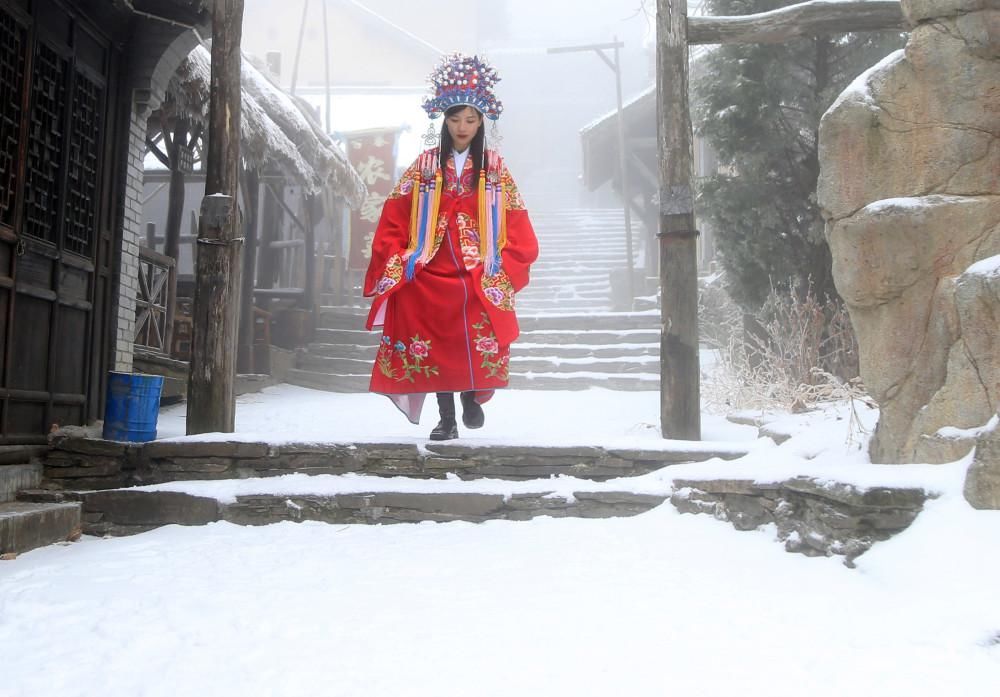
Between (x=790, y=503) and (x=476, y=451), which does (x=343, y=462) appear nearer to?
(x=476, y=451)

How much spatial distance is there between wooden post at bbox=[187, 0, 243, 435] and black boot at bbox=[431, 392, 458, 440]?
1170 millimetres

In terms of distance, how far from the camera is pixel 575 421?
25.8ft

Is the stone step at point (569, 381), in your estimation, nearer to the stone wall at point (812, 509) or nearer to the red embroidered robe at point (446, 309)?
the red embroidered robe at point (446, 309)

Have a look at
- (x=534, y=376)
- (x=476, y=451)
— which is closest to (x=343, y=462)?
(x=476, y=451)

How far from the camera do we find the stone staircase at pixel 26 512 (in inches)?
142

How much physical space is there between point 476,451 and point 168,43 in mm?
3586

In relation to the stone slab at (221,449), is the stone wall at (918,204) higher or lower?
higher

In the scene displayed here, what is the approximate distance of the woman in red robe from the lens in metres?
4.87

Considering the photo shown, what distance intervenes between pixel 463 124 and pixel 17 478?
285 cm

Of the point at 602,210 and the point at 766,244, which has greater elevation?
the point at 602,210

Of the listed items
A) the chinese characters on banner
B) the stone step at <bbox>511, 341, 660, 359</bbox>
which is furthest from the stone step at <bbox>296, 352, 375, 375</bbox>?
the chinese characters on banner

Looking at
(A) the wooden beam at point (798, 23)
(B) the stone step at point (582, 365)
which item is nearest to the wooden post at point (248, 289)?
(B) the stone step at point (582, 365)

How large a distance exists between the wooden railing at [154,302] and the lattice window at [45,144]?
10.2 ft

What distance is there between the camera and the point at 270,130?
976cm
